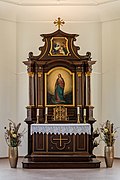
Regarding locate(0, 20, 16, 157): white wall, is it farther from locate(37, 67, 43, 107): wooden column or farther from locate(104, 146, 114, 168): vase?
locate(104, 146, 114, 168): vase

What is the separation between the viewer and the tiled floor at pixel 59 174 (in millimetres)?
9352

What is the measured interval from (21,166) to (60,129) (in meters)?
1.30

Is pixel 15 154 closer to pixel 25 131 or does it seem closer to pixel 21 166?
pixel 21 166

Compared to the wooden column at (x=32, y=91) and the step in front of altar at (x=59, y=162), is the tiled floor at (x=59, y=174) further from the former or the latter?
the wooden column at (x=32, y=91)

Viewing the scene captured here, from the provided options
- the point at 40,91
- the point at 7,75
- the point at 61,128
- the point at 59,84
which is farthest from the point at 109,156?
the point at 7,75

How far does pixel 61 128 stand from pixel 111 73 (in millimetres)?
2964

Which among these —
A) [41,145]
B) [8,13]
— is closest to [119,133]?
[41,145]

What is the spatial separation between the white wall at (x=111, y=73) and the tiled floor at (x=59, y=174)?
8.13 ft

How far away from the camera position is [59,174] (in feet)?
32.3

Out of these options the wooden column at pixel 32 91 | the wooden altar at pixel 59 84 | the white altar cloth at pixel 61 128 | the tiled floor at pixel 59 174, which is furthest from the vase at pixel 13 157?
the wooden column at pixel 32 91

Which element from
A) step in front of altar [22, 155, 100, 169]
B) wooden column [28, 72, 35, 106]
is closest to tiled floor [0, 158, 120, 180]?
step in front of altar [22, 155, 100, 169]

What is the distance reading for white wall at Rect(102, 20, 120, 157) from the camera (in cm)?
1311

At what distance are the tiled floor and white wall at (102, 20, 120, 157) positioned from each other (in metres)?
2.48

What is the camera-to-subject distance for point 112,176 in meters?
9.57
